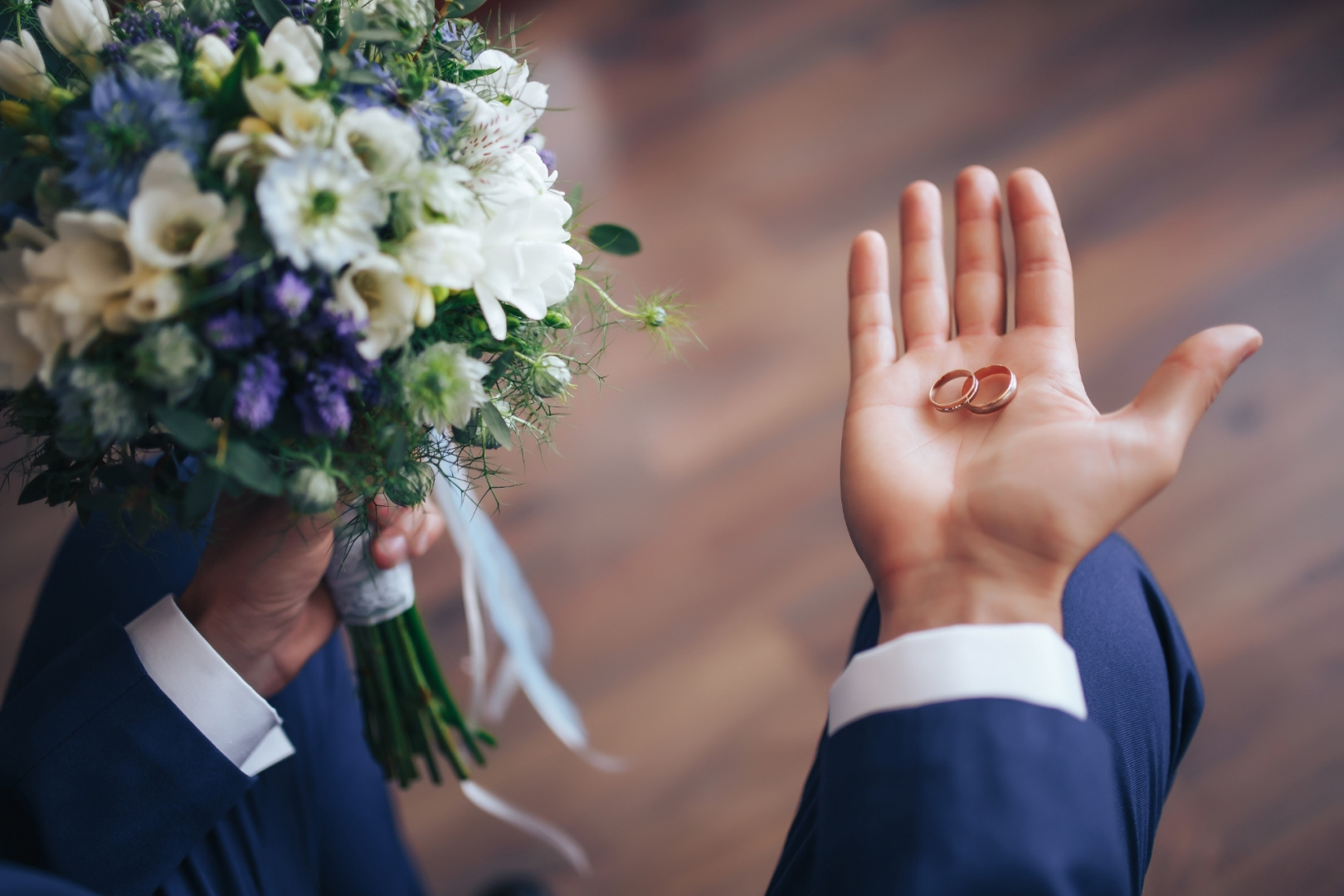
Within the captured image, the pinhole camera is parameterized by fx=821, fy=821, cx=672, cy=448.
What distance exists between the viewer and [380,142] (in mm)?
543

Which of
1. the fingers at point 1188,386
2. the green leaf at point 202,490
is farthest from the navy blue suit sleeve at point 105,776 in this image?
the fingers at point 1188,386

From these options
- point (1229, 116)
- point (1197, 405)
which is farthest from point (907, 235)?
point (1229, 116)

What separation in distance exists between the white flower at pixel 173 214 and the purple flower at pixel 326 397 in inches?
3.7

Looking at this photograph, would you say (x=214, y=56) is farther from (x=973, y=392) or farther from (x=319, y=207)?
(x=973, y=392)

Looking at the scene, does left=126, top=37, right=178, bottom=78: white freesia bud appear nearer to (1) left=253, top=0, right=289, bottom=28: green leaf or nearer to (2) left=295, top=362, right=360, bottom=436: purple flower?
(1) left=253, top=0, right=289, bottom=28: green leaf

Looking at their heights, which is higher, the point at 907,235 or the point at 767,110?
the point at 767,110

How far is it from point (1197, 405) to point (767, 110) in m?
1.74

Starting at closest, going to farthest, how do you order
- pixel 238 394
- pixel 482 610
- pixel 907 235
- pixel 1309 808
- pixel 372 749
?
1. pixel 238 394
2. pixel 907 235
3. pixel 372 749
4. pixel 1309 808
5. pixel 482 610

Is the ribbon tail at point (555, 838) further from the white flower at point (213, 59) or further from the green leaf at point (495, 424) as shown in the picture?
the white flower at point (213, 59)

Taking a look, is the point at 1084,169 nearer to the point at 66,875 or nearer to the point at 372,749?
the point at 372,749

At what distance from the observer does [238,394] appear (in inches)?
21.0

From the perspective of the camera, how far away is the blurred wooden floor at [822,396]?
1.56m

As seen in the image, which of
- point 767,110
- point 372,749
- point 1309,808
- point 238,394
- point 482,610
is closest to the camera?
point 238,394

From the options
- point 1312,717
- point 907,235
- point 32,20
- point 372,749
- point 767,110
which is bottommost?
point 1312,717
